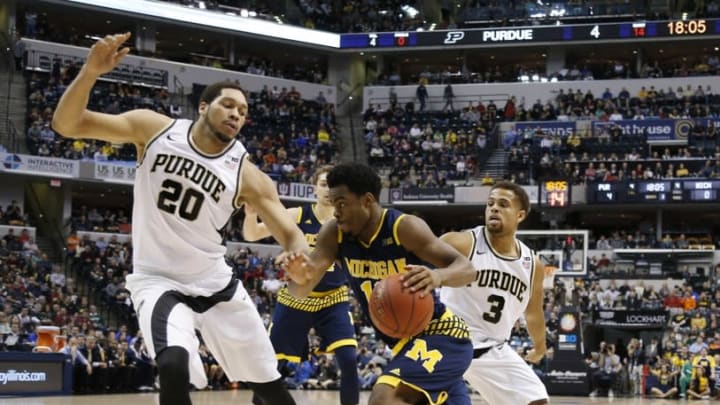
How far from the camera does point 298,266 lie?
6332 mm

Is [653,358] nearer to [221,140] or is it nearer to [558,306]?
[558,306]

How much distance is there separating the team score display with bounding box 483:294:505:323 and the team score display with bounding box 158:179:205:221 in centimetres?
260

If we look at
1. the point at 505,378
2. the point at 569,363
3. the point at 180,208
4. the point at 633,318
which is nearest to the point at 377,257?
the point at 180,208

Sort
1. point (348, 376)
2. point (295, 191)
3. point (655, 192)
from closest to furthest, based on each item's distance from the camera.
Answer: point (348, 376)
point (655, 192)
point (295, 191)

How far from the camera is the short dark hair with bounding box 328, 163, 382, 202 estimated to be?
20.6 ft

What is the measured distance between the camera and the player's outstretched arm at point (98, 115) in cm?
634

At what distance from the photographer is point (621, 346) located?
31391 mm

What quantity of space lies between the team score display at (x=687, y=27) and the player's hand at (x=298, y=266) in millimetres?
39088

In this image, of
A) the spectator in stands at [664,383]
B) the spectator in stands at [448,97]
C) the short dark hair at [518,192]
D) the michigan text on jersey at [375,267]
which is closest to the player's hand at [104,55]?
the michigan text on jersey at [375,267]

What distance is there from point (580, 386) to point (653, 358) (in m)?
2.63

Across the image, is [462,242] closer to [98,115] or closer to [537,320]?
[537,320]

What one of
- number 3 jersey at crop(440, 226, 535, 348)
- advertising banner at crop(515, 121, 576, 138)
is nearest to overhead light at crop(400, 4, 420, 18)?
advertising banner at crop(515, 121, 576, 138)

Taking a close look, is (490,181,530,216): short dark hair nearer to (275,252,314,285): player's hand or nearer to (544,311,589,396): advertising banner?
(275,252,314,285): player's hand

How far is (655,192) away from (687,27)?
957 cm
